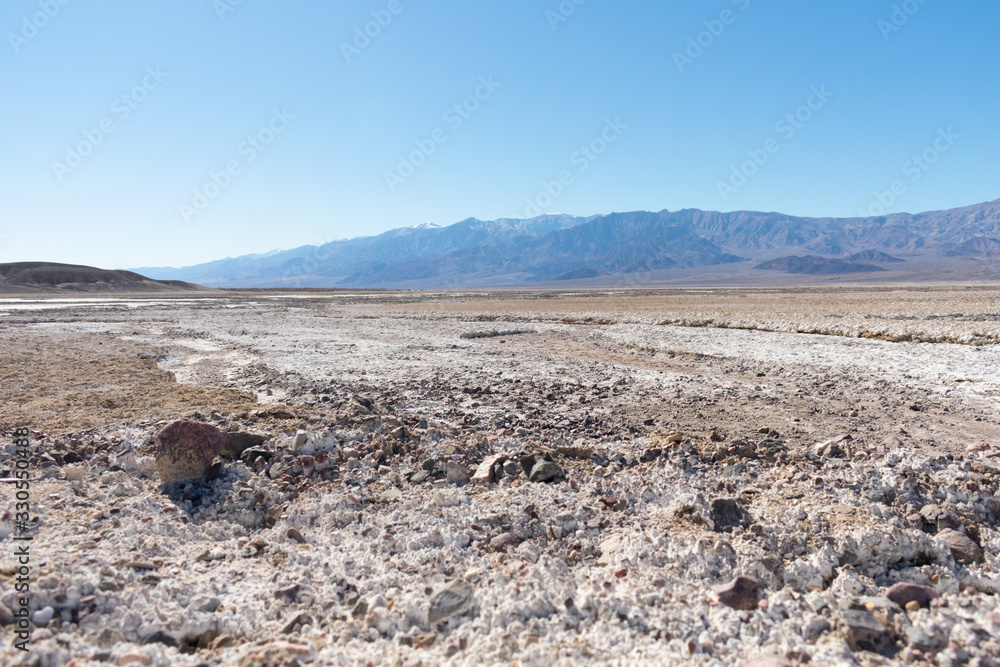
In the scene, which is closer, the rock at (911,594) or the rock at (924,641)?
the rock at (924,641)

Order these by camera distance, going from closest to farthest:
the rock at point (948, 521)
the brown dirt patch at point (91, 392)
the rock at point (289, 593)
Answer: the rock at point (289, 593) < the rock at point (948, 521) < the brown dirt patch at point (91, 392)

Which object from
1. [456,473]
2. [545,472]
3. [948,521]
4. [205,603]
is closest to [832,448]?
[948,521]

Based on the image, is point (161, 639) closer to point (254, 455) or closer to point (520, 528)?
point (520, 528)

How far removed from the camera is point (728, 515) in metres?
3.85

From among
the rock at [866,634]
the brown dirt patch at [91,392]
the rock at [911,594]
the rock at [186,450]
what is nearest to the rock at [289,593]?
the rock at [186,450]

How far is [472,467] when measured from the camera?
199 inches

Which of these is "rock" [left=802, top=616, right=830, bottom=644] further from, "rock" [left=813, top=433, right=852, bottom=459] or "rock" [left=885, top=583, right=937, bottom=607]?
"rock" [left=813, top=433, right=852, bottom=459]

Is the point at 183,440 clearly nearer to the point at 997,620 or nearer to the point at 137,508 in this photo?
the point at 137,508

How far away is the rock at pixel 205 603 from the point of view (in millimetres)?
2969

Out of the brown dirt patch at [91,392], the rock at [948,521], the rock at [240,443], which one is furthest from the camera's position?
the brown dirt patch at [91,392]

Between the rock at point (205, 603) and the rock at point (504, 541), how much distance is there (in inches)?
67.6

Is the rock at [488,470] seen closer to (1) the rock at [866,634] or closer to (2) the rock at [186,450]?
(2) the rock at [186,450]

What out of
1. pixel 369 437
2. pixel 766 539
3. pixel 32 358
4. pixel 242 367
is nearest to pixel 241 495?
pixel 369 437

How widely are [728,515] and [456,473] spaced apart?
7.68ft
